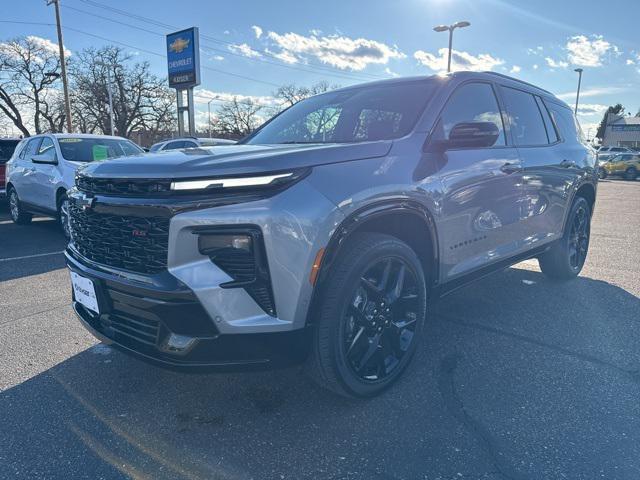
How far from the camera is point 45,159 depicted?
788 cm

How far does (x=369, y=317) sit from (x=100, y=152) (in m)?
6.88

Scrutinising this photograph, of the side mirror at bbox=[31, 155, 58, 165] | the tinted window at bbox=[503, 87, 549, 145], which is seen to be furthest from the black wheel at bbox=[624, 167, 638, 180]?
the side mirror at bbox=[31, 155, 58, 165]

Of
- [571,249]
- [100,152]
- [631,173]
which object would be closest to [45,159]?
[100,152]

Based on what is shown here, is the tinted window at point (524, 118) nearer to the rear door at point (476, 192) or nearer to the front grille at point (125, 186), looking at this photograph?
the rear door at point (476, 192)

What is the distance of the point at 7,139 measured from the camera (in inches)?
456

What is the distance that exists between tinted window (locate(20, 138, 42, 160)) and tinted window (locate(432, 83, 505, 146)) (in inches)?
307

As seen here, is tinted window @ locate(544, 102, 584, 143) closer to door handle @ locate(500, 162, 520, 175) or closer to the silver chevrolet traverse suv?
door handle @ locate(500, 162, 520, 175)

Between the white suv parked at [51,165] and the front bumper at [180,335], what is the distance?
5.46 m

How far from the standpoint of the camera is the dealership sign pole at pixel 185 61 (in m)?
22.6

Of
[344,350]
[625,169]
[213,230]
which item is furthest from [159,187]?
[625,169]

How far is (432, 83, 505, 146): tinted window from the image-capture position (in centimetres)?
311

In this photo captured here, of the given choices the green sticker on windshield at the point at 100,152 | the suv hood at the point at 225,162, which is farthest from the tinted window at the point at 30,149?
the suv hood at the point at 225,162

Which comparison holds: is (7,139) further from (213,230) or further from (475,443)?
(475,443)

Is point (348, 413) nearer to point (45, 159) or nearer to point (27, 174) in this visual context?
point (45, 159)
